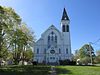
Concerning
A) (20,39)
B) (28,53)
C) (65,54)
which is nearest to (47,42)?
(65,54)

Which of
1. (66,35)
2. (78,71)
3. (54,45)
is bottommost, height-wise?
(78,71)

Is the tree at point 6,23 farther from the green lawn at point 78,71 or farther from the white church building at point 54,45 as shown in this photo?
the white church building at point 54,45

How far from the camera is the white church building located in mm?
61188

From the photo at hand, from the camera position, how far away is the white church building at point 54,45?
61.2m

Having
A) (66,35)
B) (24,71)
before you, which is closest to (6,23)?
(24,71)

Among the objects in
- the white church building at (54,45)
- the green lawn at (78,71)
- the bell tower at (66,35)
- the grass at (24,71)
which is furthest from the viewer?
the bell tower at (66,35)

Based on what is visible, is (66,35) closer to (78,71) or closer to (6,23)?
(6,23)

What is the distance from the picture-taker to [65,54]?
6206 cm

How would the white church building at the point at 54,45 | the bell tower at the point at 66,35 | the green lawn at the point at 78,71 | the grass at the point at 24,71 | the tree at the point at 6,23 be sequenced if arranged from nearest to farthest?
the green lawn at the point at 78,71 → the grass at the point at 24,71 → the tree at the point at 6,23 → the white church building at the point at 54,45 → the bell tower at the point at 66,35

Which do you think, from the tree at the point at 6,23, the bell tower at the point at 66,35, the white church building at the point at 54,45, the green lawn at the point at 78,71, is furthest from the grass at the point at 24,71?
the bell tower at the point at 66,35

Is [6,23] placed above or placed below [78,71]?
above

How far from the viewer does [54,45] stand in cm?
6275

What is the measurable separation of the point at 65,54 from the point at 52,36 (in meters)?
7.54

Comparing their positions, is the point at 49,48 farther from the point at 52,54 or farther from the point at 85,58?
the point at 85,58
